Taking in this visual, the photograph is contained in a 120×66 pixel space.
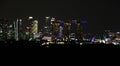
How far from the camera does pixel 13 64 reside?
18.8 metres

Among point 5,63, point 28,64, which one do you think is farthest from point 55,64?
point 5,63

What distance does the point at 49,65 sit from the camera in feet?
64.3

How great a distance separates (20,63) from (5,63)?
1.07 m

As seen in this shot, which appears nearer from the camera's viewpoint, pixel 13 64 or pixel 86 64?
pixel 13 64

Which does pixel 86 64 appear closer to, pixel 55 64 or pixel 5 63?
pixel 55 64

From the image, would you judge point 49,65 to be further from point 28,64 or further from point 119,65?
point 119,65

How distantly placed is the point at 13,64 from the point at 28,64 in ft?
3.31

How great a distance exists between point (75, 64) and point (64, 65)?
3.19 ft

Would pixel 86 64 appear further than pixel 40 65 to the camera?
Yes

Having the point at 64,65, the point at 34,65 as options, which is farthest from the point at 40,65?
the point at 64,65

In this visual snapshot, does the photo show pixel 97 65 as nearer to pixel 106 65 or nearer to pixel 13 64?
pixel 106 65

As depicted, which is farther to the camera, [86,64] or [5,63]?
[86,64]

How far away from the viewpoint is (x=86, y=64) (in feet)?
67.6

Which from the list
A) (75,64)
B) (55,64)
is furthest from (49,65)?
(75,64)
